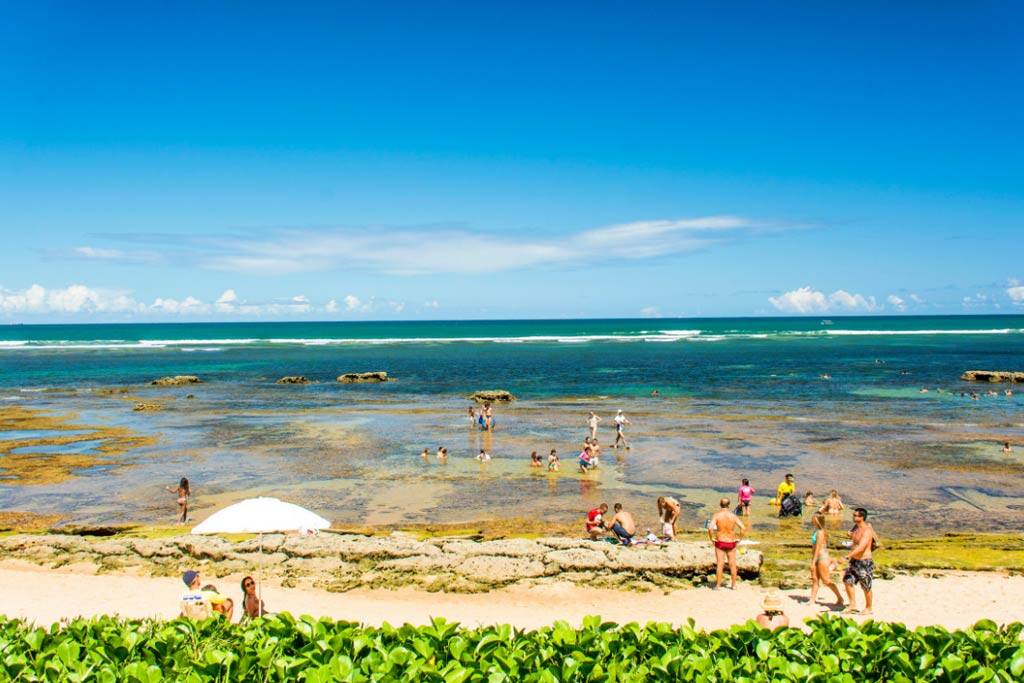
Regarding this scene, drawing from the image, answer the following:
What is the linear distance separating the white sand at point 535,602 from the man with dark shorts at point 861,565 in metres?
0.50

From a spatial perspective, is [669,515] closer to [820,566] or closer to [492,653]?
[820,566]

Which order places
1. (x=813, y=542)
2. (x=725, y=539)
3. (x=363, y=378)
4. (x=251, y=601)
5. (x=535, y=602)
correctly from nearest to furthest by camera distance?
(x=251, y=601)
(x=813, y=542)
(x=535, y=602)
(x=725, y=539)
(x=363, y=378)

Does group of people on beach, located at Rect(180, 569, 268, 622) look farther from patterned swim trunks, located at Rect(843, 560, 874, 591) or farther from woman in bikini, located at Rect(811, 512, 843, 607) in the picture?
patterned swim trunks, located at Rect(843, 560, 874, 591)

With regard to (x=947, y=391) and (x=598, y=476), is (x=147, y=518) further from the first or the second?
(x=947, y=391)

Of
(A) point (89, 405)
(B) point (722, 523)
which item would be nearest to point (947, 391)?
(B) point (722, 523)

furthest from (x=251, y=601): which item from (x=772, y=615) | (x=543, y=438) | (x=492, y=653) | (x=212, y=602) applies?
(x=543, y=438)

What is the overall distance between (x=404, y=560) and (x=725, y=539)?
6730mm

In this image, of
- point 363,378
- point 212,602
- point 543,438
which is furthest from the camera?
point 363,378

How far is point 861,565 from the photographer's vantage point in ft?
46.6

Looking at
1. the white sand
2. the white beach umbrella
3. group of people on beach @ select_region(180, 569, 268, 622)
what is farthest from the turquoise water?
group of people on beach @ select_region(180, 569, 268, 622)

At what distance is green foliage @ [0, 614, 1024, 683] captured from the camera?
7645 mm

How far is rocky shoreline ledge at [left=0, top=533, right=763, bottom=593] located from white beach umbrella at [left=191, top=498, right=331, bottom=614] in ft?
7.35

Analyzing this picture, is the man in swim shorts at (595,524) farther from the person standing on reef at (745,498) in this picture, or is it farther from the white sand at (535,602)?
the person standing on reef at (745,498)

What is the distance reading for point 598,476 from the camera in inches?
1085
